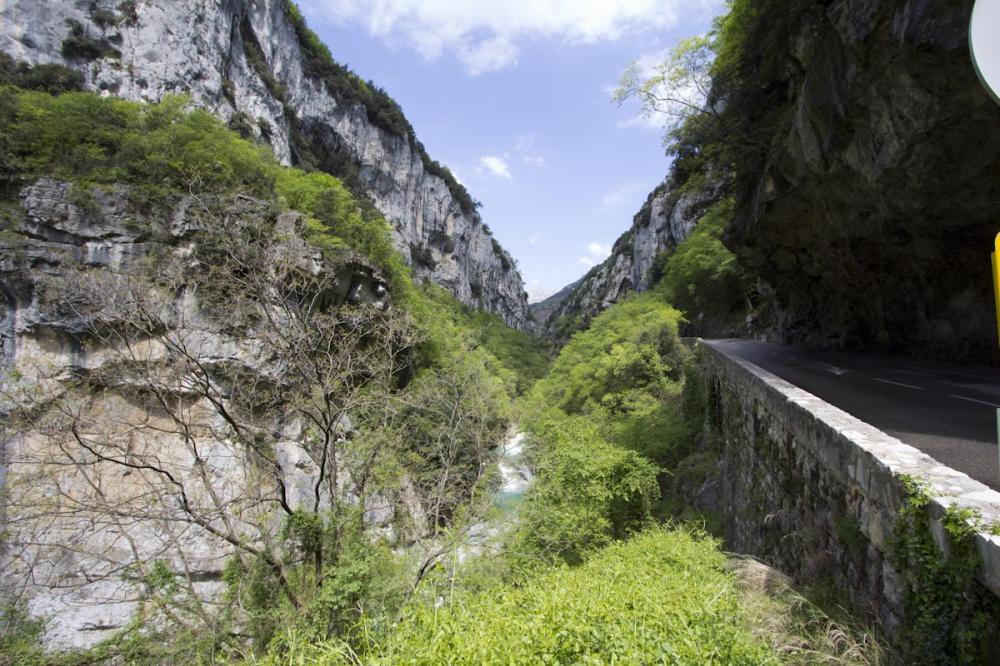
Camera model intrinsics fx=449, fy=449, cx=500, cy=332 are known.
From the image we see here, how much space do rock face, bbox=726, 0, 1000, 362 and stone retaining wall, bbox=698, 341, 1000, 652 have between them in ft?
Answer: 16.0

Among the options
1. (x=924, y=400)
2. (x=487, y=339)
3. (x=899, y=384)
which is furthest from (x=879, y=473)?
(x=487, y=339)

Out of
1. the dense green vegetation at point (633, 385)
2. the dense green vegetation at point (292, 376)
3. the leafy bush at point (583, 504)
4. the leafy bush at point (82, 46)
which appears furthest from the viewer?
the leafy bush at point (82, 46)

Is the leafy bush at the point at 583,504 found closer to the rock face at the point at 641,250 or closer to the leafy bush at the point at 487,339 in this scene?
the leafy bush at the point at 487,339

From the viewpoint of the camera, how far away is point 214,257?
1527cm

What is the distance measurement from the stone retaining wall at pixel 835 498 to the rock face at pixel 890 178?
191 inches

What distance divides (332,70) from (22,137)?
46.5 metres

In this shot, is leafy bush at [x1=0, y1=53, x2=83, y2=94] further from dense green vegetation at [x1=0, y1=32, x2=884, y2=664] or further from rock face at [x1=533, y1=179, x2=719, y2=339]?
rock face at [x1=533, y1=179, x2=719, y2=339]

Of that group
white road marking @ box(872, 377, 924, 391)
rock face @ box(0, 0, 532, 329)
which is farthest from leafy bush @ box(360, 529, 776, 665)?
rock face @ box(0, 0, 532, 329)

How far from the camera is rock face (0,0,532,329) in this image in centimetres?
2555

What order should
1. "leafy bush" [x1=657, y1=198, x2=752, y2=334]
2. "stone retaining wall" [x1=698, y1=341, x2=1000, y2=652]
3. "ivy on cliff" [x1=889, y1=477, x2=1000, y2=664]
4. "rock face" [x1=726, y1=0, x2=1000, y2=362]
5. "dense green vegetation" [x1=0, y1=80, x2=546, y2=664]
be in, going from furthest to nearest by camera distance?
"leafy bush" [x1=657, y1=198, x2=752, y2=334] < "dense green vegetation" [x1=0, y1=80, x2=546, y2=664] < "rock face" [x1=726, y1=0, x2=1000, y2=362] < "stone retaining wall" [x1=698, y1=341, x2=1000, y2=652] < "ivy on cliff" [x1=889, y1=477, x2=1000, y2=664]

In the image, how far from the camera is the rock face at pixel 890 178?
677 cm

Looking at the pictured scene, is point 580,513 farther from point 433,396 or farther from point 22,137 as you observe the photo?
point 22,137

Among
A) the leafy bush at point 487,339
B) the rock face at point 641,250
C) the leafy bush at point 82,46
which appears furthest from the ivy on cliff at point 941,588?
the rock face at point 641,250

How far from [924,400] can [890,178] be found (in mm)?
4543
